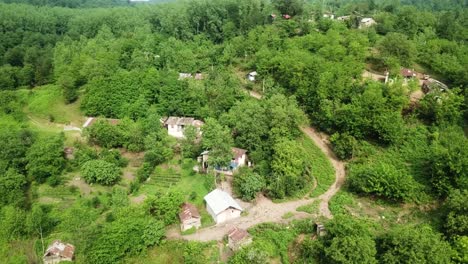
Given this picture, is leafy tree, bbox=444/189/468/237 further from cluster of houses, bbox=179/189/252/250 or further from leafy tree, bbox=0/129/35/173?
leafy tree, bbox=0/129/35/173

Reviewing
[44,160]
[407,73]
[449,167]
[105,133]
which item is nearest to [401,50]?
[407,73]

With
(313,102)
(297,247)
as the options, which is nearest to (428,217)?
(297,247)

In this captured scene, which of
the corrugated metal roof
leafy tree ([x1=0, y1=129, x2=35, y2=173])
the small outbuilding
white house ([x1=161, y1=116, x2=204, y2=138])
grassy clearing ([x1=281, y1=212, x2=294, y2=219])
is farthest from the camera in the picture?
white house ([x1=161, y1=116, x2=204, y2=138])

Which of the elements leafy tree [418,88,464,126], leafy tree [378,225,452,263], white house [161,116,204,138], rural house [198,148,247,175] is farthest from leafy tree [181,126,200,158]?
leafy tree [418,88,464,126]

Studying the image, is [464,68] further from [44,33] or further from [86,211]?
[44,33]

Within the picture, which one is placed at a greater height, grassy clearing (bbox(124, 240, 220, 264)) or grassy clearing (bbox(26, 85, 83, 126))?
grassy clearing (bbox(124, 240, 220, 264))

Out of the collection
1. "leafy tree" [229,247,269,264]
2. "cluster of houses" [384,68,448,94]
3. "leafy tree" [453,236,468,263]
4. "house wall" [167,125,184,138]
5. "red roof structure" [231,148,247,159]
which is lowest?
"house wall" [167,125,184,138]

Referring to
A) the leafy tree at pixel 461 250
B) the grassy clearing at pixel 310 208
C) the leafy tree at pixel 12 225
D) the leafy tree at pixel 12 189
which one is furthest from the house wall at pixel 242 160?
the leafy tree at pixel 12 189
